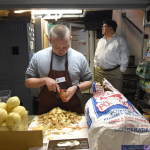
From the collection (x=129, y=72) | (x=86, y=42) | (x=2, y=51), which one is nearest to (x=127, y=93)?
(x=129, y=72)

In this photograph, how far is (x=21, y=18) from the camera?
10.7 feet

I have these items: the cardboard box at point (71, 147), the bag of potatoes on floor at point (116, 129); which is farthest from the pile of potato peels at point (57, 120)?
the bag of potatoes on floor at point (116, 129)

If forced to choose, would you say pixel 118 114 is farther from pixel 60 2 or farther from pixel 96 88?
pixel 60 2

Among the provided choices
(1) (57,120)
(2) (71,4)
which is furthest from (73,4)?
(1) (57,120)

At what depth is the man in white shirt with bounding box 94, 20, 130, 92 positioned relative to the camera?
3.60 m

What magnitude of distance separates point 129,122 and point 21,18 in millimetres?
3145

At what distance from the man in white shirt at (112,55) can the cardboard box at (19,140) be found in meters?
3.04

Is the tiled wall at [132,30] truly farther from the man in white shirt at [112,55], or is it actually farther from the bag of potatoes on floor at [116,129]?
the bag of potatoes on floor at [116,129]

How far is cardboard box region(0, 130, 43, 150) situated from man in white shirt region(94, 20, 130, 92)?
3.04 metres

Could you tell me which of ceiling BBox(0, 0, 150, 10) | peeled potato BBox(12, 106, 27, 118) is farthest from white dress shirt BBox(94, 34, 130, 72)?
peeled potato BBox(12, 106, 27, 118)

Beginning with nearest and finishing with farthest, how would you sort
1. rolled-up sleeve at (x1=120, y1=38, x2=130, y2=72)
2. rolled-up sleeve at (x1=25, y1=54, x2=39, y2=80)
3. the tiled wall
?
rolled-up sleeve at (x1=25, y1=54, x2=39, y2=80) → rolled-up sleeve at (x1=120, y1=38, x2=130, y2=72) → the tiled wall

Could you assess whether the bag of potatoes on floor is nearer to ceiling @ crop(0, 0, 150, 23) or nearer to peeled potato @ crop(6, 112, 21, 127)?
peeled potato @ crop(6, 112, 21, 127)

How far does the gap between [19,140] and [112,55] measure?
10.1 feet

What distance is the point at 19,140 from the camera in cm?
86
